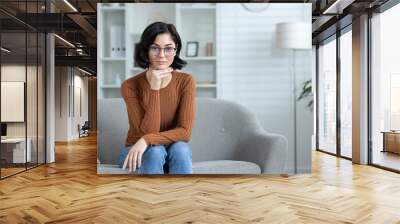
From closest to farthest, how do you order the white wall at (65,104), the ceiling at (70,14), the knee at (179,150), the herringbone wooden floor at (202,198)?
the herringbone wooden floor at (202,198)
the knee at (179,150)
the ceiling at (70,14)
the white wall at (65,104)

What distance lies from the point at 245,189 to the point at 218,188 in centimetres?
32

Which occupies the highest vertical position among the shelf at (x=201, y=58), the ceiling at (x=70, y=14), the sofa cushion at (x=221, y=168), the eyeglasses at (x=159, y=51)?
the ceiling at (x=70, y=14)

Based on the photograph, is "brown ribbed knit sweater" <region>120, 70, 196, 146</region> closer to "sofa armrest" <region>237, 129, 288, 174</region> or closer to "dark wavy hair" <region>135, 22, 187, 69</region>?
"dark wavy hair" <region>135, 22, 187, 69</region>

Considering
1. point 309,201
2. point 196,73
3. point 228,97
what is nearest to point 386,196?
point 309,201

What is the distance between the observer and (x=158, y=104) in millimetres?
5379

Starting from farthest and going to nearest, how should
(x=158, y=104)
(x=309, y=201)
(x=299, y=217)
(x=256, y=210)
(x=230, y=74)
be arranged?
1. (x=230, y=74)
2. (x=158, y=104)
3. (x=309, y=201)
4. (x=256, y=210)
5. (x=299, y=217)

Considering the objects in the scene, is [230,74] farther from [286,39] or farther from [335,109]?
[335,109]

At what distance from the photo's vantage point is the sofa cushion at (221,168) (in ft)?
18.3

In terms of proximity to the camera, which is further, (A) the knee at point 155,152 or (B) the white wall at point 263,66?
(B) the white wall at point 263,66

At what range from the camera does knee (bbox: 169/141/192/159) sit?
5.47 meters

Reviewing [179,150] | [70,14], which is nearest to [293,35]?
[179,150]

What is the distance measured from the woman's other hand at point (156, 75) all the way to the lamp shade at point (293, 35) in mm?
1548

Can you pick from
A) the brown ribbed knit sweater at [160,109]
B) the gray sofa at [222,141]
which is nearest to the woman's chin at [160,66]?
the brown ribbed knit sweater at [160,109]

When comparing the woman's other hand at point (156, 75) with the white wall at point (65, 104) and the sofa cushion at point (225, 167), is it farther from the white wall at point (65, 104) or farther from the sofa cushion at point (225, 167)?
the white wall at point (65, 104)
